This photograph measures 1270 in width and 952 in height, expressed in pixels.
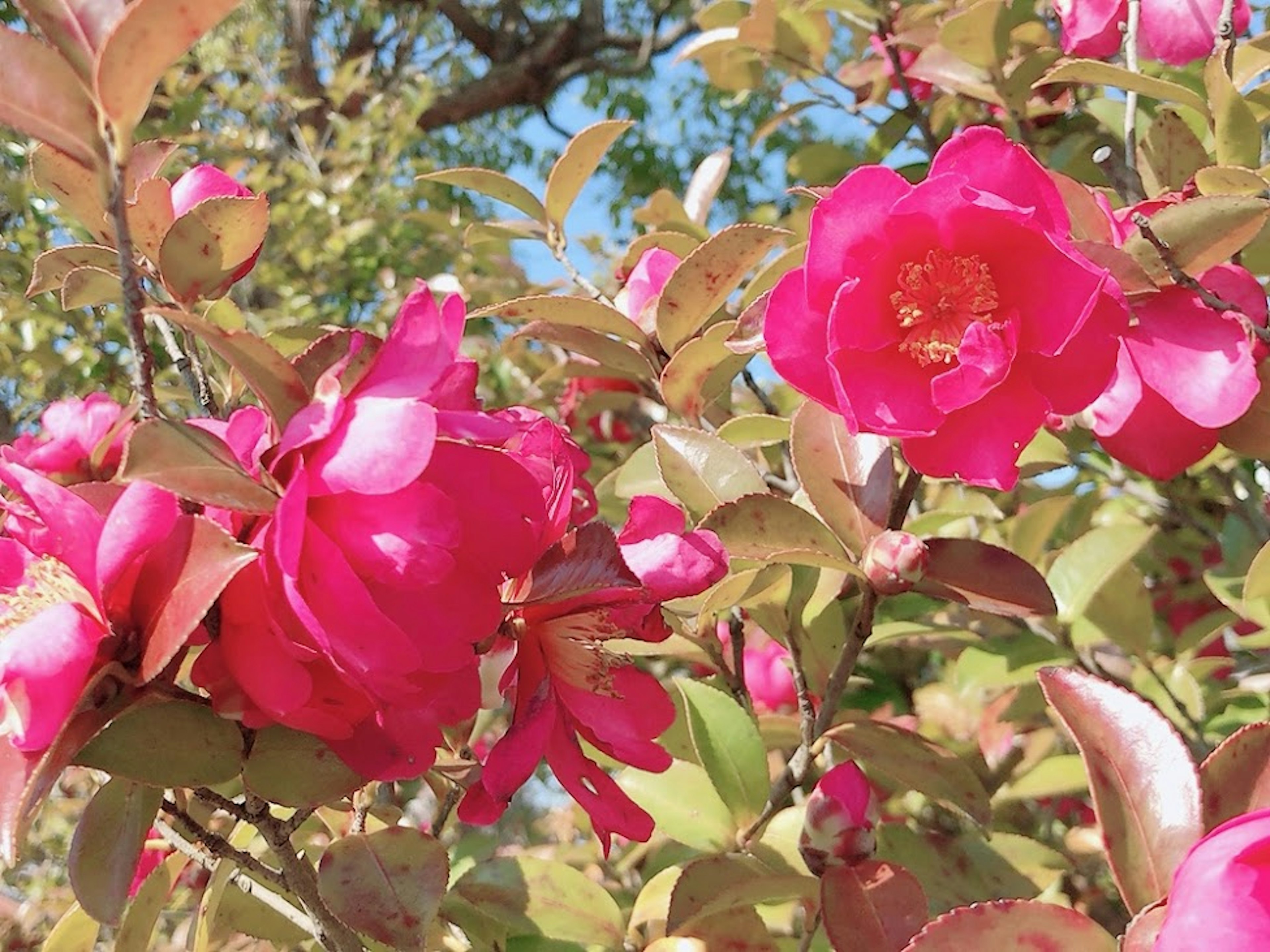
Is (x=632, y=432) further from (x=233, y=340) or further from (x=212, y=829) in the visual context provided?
(x=233, y=340)

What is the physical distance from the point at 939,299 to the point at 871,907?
364mm

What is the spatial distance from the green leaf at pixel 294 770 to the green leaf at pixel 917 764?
366 mm

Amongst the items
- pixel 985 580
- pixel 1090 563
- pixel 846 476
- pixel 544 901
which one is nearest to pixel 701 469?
pixel 846 476

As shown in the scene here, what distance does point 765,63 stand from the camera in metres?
1.56

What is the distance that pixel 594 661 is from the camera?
64 centimetres

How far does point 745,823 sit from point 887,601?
0.40 meters

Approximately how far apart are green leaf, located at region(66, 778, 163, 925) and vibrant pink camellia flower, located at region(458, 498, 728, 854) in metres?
0.16

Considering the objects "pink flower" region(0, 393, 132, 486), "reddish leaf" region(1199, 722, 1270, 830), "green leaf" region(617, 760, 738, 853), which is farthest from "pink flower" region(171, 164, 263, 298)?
"reddish leaf" region(1199, 722, 1270, 830)

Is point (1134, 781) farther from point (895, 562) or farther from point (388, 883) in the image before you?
point (388, 883)

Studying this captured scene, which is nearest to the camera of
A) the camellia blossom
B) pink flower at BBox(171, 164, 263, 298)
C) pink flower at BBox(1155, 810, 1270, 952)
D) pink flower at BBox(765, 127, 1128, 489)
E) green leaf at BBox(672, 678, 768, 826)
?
pink flower at BBox(1155, 810, 1270, 952)

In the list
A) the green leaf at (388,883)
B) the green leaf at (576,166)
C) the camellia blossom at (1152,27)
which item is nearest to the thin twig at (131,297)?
the green leaf at (388,883)

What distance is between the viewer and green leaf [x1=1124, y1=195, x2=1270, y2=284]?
63 cm

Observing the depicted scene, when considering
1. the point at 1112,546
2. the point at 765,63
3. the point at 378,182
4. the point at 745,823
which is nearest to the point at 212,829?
the point at 745,823

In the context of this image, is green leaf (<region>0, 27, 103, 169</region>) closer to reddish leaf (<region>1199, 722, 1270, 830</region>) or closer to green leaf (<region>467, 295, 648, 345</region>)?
green leaf (<region>467, 295, 648, 345</region>)
